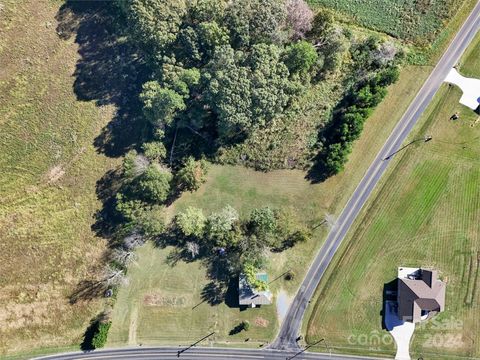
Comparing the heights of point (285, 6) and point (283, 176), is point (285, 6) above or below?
above

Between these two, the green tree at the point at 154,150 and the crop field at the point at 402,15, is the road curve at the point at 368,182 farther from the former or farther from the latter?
the green tree at the point at 154,150

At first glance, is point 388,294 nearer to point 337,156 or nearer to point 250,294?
point 250,294

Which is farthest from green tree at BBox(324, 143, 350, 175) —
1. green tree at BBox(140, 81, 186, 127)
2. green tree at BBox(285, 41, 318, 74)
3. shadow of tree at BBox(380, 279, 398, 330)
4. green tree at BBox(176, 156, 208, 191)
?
green tree at BBox(140, 81, 186, 127)

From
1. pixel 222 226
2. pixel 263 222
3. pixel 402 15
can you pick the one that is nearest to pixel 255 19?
pixel 402 15

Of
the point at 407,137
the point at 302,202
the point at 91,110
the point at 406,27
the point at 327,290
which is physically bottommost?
the point at 327,290

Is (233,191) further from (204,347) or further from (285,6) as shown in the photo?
(285,6)

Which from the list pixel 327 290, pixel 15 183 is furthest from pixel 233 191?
pixel 15 183

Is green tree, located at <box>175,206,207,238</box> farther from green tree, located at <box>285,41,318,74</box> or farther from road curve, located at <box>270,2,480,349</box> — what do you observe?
green tree, located at <box>285,41,318,74</box>
